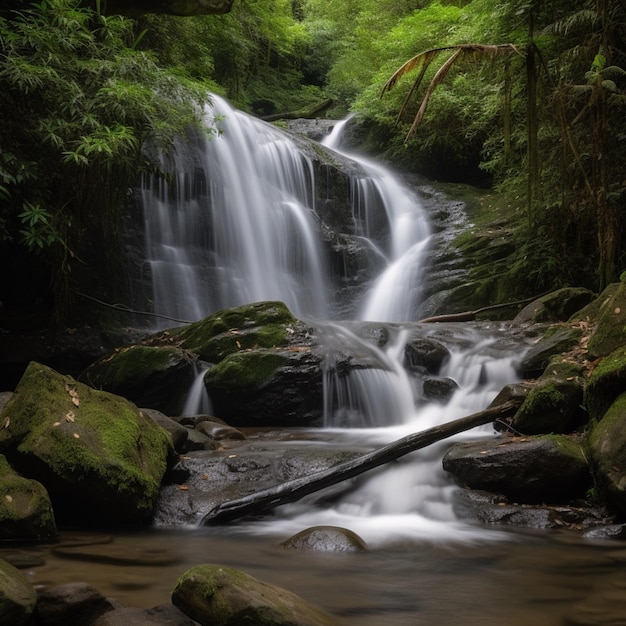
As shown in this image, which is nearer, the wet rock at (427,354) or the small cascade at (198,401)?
the small cascade at (198,401)

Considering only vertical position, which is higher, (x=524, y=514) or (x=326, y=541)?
(x=326, y=541)

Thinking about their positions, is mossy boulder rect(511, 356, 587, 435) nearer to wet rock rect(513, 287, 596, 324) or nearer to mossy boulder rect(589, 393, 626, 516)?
mossy boulder rect(589, 393, 626, 516)

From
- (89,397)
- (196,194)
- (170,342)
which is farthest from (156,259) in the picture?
(89,397)

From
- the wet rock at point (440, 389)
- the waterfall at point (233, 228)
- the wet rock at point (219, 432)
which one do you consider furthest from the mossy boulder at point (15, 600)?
the waterfall at point (233, 228)

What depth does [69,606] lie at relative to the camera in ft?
9.19

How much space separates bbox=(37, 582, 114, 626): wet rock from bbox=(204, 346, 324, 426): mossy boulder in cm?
543

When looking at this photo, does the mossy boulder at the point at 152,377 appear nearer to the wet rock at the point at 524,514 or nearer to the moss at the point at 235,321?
the moss at the point at 235,321

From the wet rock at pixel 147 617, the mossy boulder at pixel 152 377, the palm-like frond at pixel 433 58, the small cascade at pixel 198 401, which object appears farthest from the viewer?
the mossy boulder at pixel 152 377

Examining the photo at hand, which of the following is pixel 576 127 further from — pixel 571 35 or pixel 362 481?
pixel 362 481

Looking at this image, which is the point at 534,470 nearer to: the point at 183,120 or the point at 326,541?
the point at 326,541

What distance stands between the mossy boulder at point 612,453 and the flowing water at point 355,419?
51 cm

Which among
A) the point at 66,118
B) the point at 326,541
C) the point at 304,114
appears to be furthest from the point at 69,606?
the point at 304,114

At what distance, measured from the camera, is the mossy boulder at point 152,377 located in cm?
872

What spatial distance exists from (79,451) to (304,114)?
21205mm
